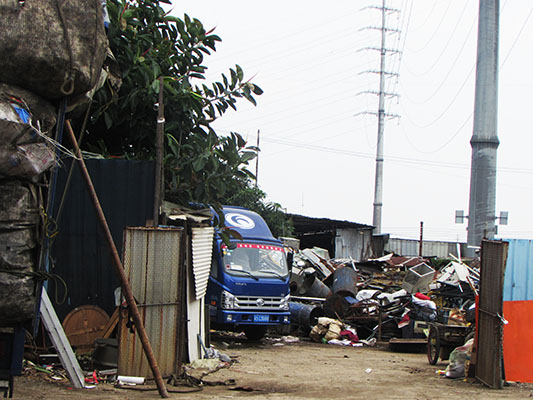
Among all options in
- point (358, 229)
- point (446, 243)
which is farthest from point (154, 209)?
point (446, 243)

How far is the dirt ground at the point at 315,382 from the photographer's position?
9.03 metres

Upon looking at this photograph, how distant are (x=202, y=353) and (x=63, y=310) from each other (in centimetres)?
259

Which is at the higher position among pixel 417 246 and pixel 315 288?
pixel 417 246

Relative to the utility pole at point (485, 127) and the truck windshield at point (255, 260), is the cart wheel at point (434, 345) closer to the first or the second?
the truck windshield at point (255, 260)

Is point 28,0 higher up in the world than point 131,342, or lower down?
higher up

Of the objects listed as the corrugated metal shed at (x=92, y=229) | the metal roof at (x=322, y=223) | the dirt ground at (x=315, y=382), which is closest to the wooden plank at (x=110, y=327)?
the corrugated metal shed at (x=92, y=229)

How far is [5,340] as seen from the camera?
237 inches

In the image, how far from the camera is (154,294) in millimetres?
10078

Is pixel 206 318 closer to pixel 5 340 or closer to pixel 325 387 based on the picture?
pixel 325 387

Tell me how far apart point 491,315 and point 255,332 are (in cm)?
799

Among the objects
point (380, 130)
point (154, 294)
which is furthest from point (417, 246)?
point (154, 294)

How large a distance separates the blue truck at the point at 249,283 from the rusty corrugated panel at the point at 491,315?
6.52m

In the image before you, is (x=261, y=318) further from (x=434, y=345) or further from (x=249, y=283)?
(x=434, y=345)

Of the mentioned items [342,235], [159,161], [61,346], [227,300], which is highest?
[159,161]
